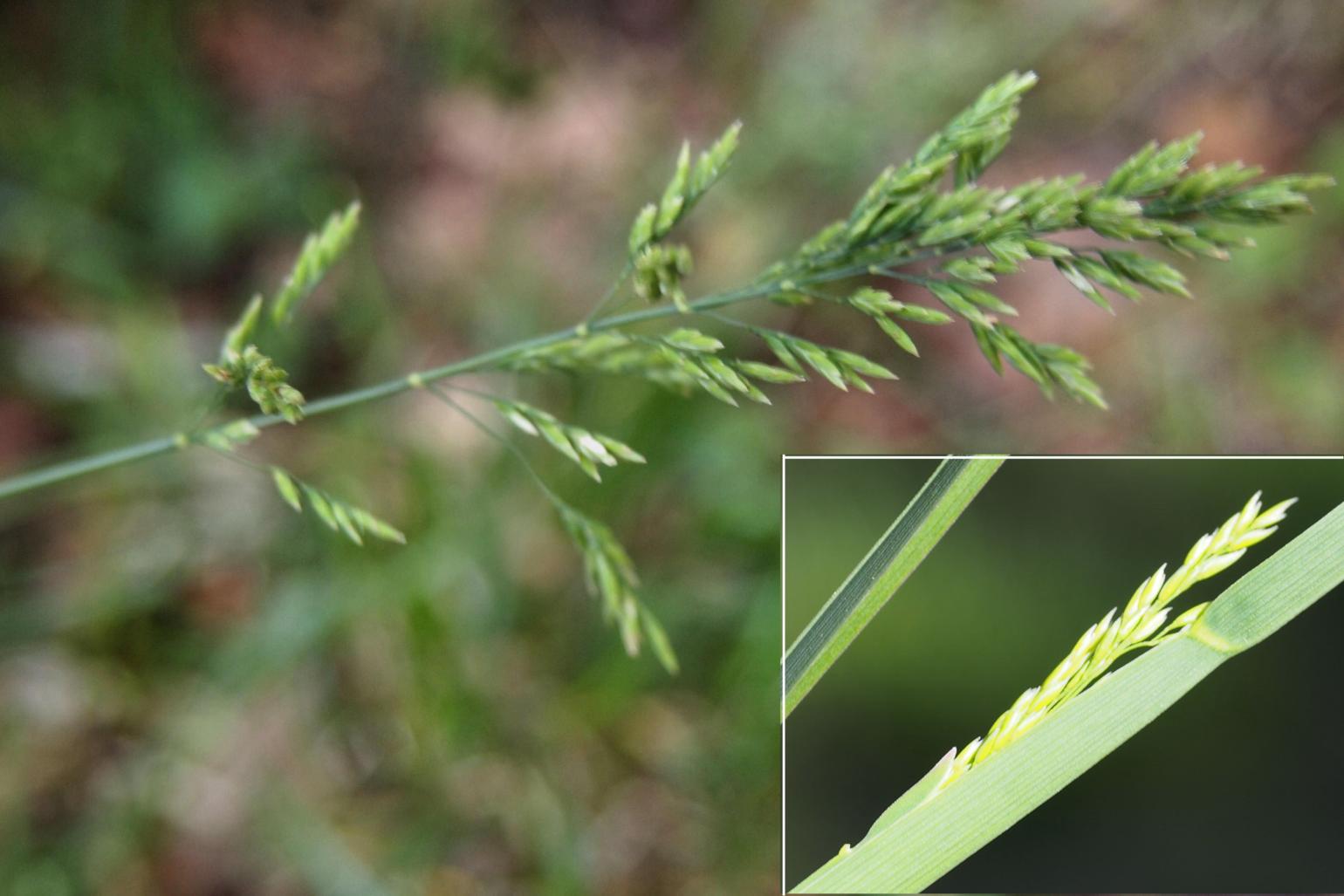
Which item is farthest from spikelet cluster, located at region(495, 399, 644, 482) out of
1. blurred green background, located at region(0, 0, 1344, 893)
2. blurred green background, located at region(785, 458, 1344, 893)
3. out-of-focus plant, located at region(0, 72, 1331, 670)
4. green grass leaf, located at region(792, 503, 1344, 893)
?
blurred green background, located at region(0, 0, 1344, 893)

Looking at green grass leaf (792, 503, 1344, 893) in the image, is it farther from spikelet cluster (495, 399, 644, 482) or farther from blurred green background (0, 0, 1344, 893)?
blurred green background (0, 0, 1344, 893)

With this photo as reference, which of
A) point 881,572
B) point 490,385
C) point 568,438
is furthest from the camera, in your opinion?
point 490,385

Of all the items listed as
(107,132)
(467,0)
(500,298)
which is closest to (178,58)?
(107,132)

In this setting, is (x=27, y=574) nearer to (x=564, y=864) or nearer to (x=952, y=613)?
(x=564, y=864)

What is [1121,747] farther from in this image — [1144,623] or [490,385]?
[490,385]

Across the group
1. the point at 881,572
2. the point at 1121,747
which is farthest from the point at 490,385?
the point at 1121,747
